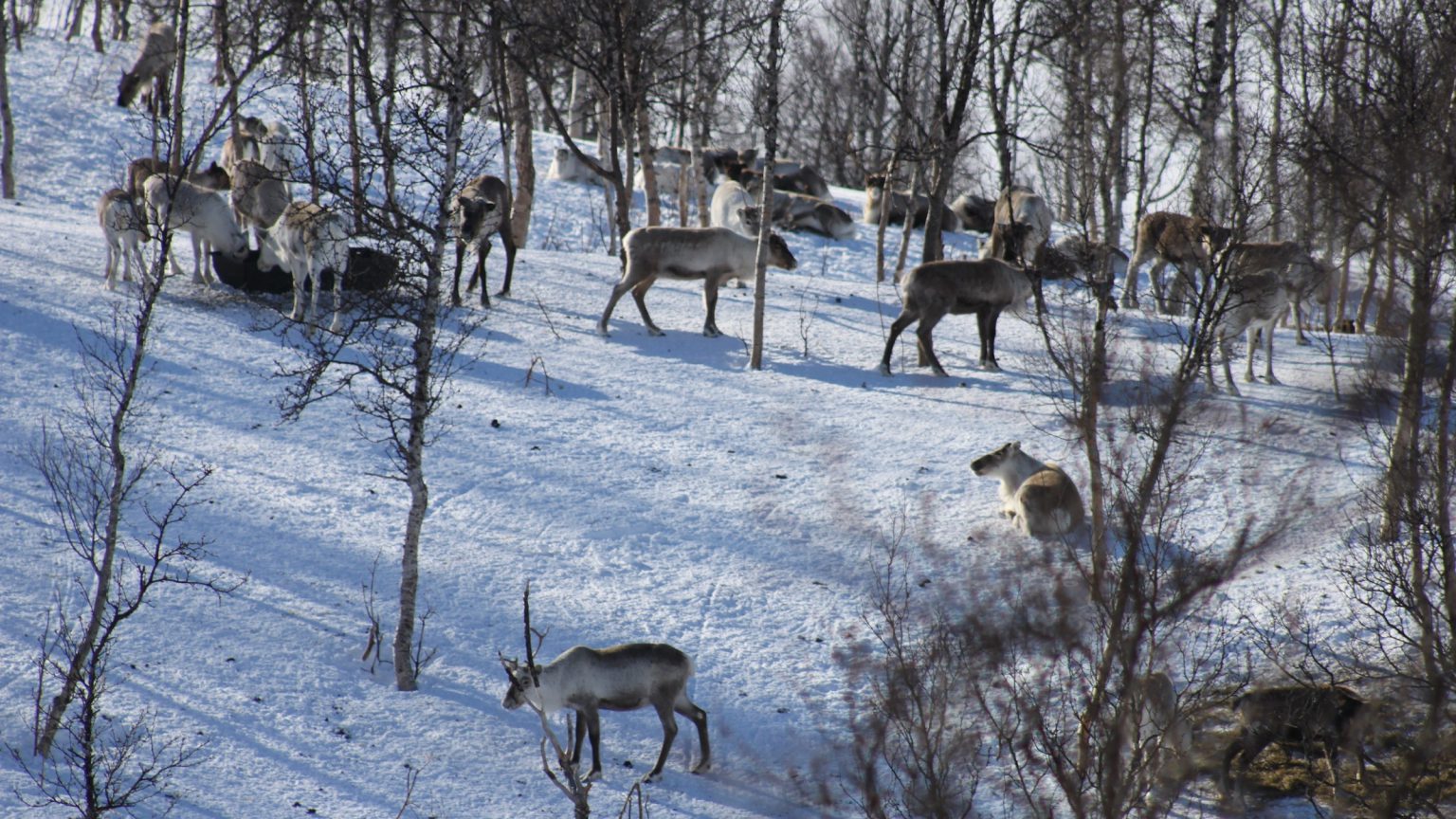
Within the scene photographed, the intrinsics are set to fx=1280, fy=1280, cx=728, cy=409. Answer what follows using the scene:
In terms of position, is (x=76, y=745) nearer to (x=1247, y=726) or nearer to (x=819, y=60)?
(x=1247, y=726)

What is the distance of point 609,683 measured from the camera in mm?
7812

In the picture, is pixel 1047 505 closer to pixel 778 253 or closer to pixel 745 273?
pixel 745 273

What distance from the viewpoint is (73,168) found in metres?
25.9

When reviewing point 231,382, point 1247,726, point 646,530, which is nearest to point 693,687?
point 646,530

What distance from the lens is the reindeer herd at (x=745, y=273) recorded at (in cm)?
780

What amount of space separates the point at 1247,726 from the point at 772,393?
6.99 metres

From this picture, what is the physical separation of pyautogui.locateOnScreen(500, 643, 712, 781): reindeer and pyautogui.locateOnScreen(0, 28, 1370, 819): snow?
1.23ft

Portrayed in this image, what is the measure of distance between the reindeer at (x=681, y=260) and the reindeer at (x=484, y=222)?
1.71m

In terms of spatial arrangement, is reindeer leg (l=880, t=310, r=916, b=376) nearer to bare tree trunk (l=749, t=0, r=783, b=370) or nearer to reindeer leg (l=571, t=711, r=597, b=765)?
bare tree trunk (l=749, t=0, r=783, b=370)

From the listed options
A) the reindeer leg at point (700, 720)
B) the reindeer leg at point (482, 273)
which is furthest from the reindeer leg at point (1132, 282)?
the reindeer leg at point (700, 720)

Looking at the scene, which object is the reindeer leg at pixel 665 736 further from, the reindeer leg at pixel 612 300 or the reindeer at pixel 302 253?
the reindeer leg at pixel 612 300

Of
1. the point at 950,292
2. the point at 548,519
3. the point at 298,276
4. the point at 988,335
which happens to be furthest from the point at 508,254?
the point at 548,519

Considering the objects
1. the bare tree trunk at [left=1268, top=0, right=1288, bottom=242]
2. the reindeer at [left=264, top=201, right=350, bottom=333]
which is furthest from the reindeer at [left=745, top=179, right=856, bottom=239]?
the reindeer at [left=264, top=201, right=350, bottom=333]

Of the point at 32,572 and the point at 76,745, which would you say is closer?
the point at 76,745
